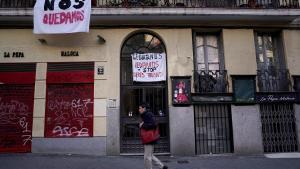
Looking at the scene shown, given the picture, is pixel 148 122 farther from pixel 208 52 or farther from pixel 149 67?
pixel 208 52

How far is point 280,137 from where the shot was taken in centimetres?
1191

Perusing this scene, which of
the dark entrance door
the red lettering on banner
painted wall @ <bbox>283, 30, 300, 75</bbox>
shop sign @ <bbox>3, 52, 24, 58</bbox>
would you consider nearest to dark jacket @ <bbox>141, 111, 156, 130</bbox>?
the dark entrance door

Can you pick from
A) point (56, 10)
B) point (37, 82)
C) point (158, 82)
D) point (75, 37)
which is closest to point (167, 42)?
point (158, 82)

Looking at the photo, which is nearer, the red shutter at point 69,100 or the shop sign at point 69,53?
the red shutter at point 69,100

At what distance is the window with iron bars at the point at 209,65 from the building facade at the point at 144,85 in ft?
0.16

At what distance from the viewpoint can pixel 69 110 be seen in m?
11.7

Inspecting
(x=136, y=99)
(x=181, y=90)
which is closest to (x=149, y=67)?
(x=136, y=99)

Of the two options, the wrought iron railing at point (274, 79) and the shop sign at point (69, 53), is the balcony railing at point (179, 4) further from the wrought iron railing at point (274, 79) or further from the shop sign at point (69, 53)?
the wrought iron railing at point (274, 79)

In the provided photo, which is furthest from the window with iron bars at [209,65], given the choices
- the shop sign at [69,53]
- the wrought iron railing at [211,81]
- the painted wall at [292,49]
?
the shop sign at [69,53]

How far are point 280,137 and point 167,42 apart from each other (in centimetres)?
567

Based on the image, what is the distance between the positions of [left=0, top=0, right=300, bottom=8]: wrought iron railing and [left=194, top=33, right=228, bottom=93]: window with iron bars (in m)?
1.26

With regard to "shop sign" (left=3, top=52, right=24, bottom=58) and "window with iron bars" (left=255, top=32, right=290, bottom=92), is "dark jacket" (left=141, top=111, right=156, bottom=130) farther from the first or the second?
"shop sign" (left=3, top=52, right=24, bottom=58)

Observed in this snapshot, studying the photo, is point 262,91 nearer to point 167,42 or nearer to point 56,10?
point 167,42

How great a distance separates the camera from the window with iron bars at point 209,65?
12.1 meters
